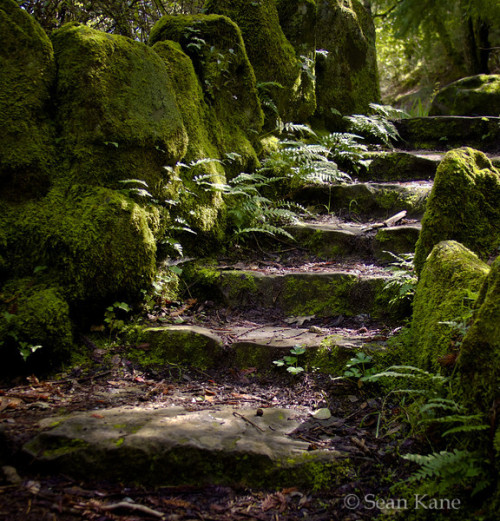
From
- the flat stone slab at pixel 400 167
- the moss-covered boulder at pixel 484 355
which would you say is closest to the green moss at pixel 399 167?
the flat stone slab at pixel 400 167

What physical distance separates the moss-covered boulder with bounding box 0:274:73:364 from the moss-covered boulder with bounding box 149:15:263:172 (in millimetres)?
2912

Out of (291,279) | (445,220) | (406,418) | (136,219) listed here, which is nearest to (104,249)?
(136,219)

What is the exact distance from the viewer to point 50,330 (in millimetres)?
2814

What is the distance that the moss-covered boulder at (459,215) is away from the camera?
323 cm

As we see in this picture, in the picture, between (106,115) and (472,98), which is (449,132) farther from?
(106,115)

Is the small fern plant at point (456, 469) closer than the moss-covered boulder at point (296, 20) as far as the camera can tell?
Yes

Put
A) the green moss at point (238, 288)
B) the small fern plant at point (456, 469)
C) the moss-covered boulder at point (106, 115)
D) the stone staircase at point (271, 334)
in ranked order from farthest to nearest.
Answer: the green moss at point (238, 288) < the moss-covered boulder at point (106, 115) < the stone staircase at point (271, 334) < the small fern plant at point (456, 469)

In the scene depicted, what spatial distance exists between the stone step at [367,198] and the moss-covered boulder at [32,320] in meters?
3.68

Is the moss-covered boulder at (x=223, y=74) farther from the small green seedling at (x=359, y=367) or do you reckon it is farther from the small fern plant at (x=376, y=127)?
the small green seedling at (x=359, y=367)

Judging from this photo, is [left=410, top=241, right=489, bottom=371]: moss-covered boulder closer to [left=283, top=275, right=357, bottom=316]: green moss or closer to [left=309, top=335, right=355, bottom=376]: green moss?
[left=309, top=335, right=355, bottom=376]: green moss

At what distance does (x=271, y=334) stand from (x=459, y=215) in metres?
1.82

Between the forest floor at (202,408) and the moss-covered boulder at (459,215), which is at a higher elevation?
the moss-covered boulder at (459,215)

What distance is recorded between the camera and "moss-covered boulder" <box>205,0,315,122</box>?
623 cm

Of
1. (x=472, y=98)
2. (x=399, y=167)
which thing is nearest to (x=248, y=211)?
(x=399, y=167)
